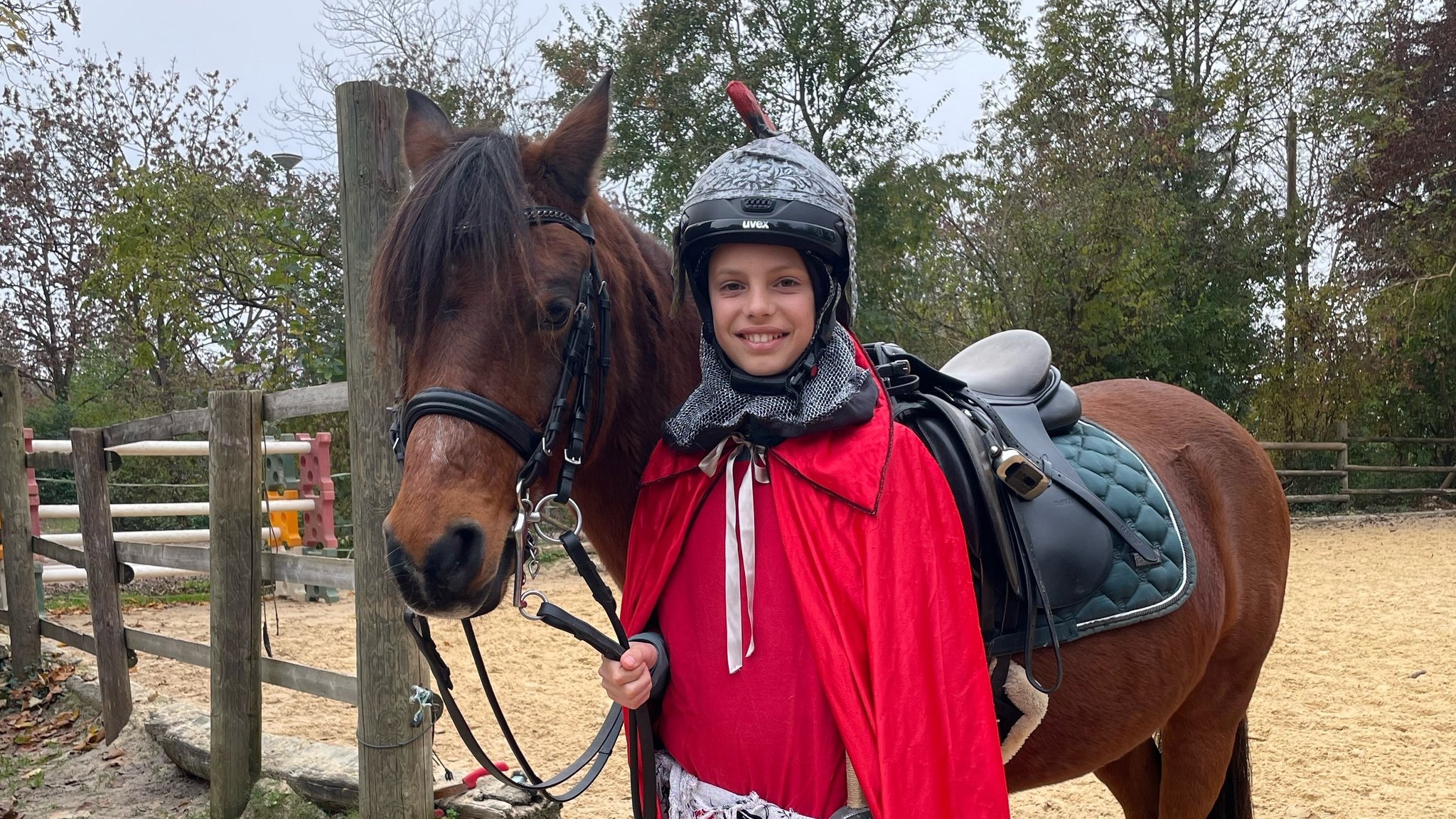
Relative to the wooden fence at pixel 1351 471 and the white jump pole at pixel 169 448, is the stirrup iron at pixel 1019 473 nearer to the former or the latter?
the white jump pole at pixel 169 448

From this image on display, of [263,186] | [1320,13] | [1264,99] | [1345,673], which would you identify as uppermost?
[1320,13]

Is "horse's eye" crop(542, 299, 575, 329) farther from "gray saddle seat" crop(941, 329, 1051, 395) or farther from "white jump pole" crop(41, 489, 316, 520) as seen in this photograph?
"white jump pole" crop(41, 489, 316, 520)

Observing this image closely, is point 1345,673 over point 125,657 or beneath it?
beneath

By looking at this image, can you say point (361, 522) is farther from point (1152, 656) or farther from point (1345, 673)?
point (1345, 673)

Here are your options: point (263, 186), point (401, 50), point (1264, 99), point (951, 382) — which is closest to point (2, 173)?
point (263, 186)

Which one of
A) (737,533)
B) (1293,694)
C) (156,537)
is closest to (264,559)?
(737,533)

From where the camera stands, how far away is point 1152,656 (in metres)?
1.97

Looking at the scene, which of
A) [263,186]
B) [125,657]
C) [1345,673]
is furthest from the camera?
[263,186]

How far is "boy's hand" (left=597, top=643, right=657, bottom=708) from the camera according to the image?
133 cm

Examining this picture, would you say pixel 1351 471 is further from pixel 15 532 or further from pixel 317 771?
pixel 15 532

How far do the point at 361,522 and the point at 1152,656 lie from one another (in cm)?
231

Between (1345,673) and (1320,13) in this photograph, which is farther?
(1320,13)

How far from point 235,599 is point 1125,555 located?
3.34m

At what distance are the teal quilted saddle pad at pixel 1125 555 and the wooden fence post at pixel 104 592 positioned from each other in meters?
4.78
